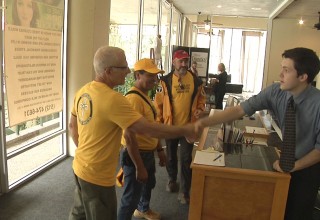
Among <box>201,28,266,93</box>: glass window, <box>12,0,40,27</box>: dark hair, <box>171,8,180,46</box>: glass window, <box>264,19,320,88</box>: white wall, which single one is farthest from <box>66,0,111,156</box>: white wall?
<box>201,28,266,93</box>: glass window

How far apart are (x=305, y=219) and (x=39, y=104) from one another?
291 cm

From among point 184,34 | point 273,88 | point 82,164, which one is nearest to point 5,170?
point 82,164

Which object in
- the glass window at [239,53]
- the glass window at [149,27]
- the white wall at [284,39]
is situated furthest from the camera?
the glass window at [239,53]

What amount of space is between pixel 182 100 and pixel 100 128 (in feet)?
5.80

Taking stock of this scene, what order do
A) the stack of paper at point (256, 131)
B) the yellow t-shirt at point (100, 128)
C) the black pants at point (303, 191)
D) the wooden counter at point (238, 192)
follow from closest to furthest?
1. the yellow t-shirt at point (100, 128)
2. the black pants at point (303, 191)
3. the wooden counter at point (238, 192)
4. the stack of paper at point (256, 131)

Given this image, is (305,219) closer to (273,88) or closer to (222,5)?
(273,88)

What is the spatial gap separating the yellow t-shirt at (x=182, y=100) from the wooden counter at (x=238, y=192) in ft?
3.91

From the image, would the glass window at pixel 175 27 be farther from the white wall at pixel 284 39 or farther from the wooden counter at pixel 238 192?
the wooden counter at pixel 238 192

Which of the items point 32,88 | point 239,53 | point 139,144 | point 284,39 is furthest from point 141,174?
point 239,53

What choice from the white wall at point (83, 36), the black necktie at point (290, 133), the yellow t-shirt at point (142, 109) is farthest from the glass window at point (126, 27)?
the black necktie at point (290, 133)

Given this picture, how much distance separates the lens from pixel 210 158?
2.21m

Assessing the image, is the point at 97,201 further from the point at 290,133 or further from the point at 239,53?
the point at 239,53

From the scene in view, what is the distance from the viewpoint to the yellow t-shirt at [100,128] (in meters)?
1.59

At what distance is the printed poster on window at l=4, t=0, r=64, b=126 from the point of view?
3070 millimetres
